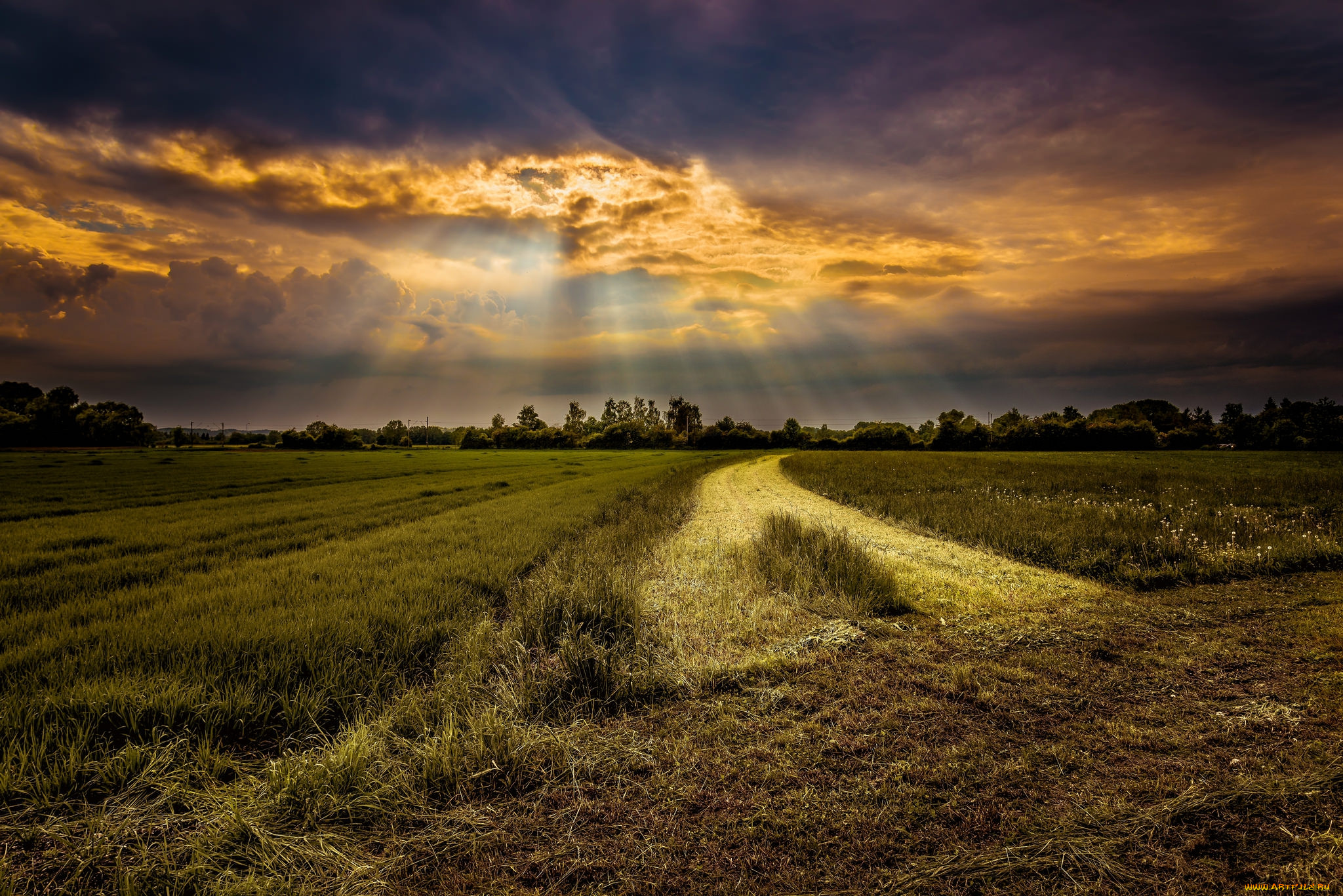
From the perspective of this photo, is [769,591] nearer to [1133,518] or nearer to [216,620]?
[216,620]

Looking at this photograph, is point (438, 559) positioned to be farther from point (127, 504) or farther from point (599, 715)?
point (127, 504)

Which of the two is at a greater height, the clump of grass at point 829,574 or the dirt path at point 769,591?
the clump of grass at point 829,574

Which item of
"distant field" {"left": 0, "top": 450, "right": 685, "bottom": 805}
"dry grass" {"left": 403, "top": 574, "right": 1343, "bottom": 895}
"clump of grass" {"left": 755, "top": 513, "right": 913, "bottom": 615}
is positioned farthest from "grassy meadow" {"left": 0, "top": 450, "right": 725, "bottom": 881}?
"clump of grass" {"left": 755, "top": 513, "right": 913, "bottom": 615}

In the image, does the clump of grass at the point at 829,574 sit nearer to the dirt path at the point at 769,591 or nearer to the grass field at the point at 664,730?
the grass field at the point at 664,730

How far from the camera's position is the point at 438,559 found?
31.2ft

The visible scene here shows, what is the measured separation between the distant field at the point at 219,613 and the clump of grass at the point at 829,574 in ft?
15.9

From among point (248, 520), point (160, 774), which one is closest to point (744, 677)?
point (160, 774)

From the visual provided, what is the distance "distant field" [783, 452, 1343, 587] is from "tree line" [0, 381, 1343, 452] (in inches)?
2833

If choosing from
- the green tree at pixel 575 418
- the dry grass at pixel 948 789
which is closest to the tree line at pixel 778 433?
the green tree at pixel 575 418

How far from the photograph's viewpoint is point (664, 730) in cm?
421

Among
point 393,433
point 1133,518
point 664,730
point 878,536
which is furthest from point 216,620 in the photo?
point 393,433

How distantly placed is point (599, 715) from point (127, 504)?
23.8 metres

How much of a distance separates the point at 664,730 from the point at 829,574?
4918 millimetres

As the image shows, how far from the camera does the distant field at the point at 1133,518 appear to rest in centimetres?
875
